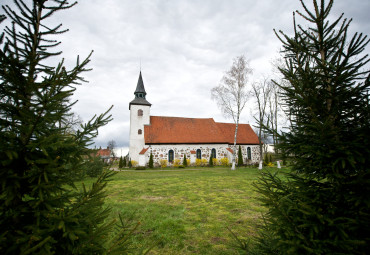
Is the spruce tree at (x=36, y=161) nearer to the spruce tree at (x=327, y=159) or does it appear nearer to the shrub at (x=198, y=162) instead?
the spruce tree at (x=327, y=159)

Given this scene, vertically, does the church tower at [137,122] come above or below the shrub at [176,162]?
above

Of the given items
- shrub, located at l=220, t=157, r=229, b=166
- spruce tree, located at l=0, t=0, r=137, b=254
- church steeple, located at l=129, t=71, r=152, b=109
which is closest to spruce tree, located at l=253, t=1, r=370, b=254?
spruce tree, located at l=0, t=0, r=137, b=254

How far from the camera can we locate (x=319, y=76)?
2.00 meters

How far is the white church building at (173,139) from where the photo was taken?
25147 millimetres

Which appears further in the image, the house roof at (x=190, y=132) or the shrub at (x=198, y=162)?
the house roof at (x=190, y=132)

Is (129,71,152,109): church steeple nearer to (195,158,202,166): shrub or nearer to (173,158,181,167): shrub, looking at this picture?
(173,158,181,167): shrub

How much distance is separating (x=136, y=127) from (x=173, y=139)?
5.68 meters

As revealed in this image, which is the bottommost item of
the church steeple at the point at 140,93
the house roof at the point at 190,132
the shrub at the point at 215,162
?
the shrub at the point at 215,162

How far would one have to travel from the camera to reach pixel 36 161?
1.33 meters

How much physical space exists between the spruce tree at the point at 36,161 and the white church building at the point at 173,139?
23095mm

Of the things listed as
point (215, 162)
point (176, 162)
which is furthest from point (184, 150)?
point (215, 162)

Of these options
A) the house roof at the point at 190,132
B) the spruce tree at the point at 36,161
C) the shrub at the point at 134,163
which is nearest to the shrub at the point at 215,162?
the house roof at the point at 190,132

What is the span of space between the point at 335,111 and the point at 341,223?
107 centimetres

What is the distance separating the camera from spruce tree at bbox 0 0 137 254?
1.30m
